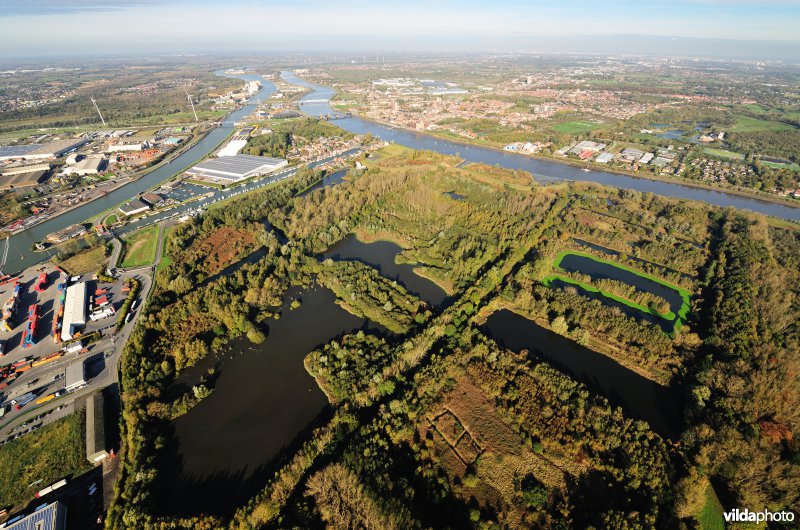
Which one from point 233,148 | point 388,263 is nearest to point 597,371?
point 388,263

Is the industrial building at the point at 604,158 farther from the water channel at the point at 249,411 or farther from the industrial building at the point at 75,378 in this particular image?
the industrial building at the point at 75,378

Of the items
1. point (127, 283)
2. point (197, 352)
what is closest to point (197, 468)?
point (197, 352)

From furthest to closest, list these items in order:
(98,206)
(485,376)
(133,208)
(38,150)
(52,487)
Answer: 1. (38,150)
2. (98,206)
3. (133,208)
4. (485,376)
5. (52,487)

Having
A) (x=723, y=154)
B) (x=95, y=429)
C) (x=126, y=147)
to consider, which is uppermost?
(x=723, y=154)

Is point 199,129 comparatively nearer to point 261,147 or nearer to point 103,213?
point 261,147

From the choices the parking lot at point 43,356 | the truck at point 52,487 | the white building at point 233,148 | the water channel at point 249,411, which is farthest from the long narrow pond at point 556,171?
the truck at point 52,487

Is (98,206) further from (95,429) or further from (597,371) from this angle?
Answer: (597,371)
